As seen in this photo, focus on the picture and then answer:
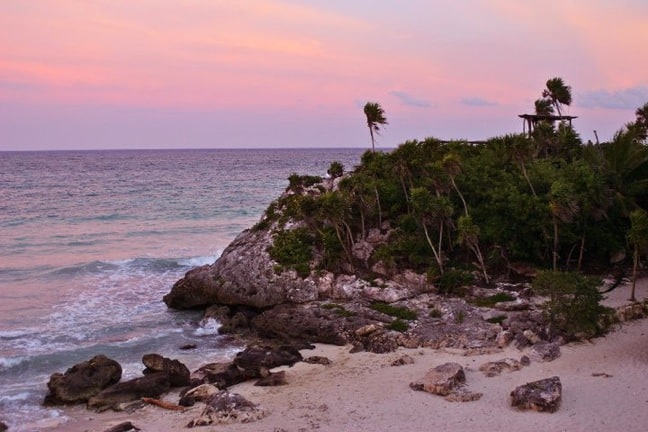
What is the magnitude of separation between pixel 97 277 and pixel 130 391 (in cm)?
2096

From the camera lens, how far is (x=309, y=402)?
1953 cm

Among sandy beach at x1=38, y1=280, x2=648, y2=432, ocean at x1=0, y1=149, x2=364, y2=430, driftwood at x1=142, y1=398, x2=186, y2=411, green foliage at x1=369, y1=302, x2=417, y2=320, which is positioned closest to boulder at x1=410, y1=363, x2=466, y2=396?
sandy beach at x1=38, y1=280, x2=648, y2=432

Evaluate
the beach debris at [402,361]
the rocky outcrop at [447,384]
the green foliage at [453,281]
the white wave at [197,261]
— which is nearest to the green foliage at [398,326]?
the beach debris at [402,361]

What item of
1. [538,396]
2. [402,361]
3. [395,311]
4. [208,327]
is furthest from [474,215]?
[538,396]

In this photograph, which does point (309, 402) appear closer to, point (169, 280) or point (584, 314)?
point (584, 314)

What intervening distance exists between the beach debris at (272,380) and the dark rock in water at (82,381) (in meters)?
5.29

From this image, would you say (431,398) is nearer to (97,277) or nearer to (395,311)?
(395,311)

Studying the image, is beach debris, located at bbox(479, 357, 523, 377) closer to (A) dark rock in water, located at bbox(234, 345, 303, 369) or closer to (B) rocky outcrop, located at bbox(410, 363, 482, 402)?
(B) rocky outcrop, located at bbox(410, 363, 482, 402)

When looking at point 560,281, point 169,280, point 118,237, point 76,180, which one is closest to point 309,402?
point 560,281

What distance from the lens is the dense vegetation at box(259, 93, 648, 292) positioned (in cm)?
3067

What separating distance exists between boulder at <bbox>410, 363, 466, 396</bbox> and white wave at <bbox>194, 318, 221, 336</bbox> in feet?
40.7

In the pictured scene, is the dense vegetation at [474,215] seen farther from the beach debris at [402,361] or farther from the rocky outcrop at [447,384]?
the rocky outcrop at [447,384]

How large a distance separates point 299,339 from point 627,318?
13696 millimetres

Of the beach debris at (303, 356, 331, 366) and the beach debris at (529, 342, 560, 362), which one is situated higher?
the beach debris at (529, 342, 560, 362)
